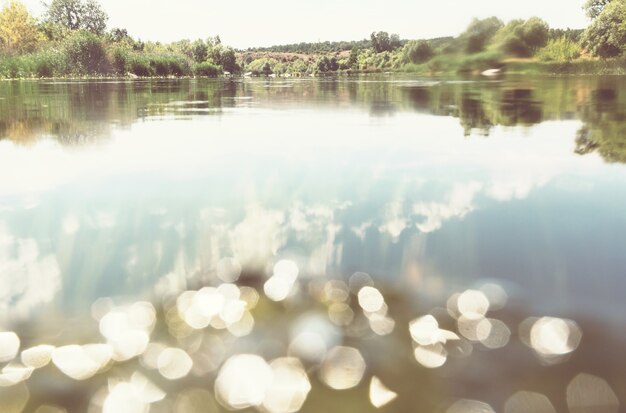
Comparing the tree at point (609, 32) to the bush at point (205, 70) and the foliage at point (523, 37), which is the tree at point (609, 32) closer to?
the foliage at point (523, 37)

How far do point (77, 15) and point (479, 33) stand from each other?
374 ft

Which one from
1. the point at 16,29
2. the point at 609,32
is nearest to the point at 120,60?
the point at 16,29

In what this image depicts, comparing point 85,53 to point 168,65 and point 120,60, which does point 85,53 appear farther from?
point 168,65

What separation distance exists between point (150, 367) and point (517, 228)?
4.77m

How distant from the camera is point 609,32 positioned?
2721 inches

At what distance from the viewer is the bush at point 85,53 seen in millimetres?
75688

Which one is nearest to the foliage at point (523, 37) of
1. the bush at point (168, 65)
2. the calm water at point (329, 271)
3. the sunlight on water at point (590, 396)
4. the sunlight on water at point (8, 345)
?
the bush at point (168, 65)

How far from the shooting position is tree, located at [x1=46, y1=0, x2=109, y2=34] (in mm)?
146875

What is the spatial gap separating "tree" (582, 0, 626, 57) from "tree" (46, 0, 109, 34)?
128 m

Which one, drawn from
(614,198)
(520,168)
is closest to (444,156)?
(520,168)

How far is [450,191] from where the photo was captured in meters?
8.23

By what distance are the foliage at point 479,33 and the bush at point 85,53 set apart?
6115cm

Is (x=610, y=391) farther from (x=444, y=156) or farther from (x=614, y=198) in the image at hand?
(x=444, y=156)

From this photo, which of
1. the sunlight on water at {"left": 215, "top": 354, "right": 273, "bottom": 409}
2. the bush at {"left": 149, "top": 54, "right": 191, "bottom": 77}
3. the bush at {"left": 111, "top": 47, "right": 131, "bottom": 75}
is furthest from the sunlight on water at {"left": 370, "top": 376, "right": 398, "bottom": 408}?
the bush at {"left": 149, "top": 54, "right": 191, "bottom": 77}
